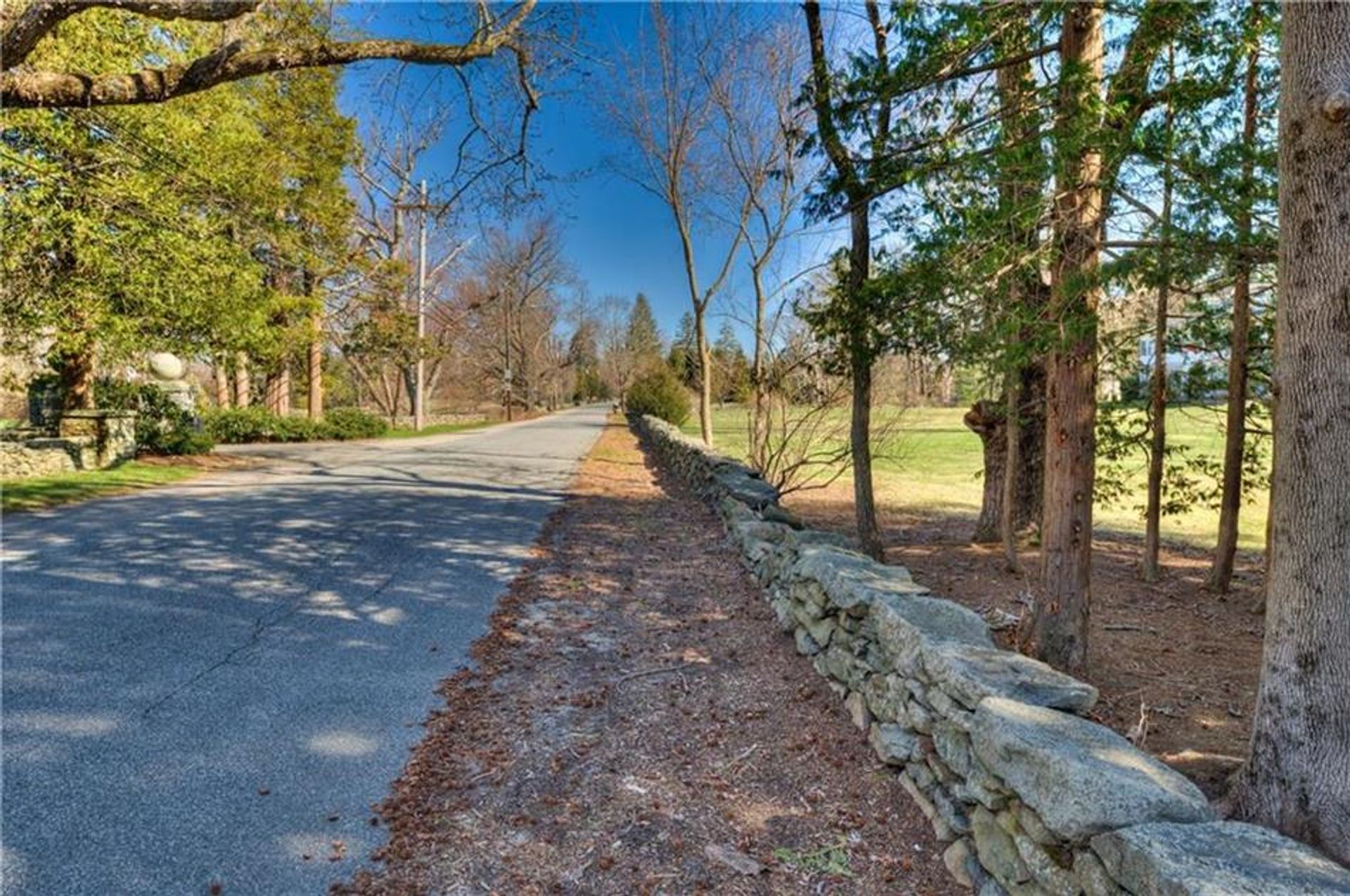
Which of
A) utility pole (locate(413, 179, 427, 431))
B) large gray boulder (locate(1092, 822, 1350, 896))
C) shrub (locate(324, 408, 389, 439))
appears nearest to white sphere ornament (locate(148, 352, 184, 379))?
shrub (locate(324, 408, 389, 439))

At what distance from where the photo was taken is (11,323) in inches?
415

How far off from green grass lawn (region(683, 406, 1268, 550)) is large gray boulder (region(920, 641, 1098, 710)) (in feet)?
15.8

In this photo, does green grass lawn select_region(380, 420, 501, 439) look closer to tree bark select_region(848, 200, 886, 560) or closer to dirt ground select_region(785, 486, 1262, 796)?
dirt ground select_region(785, 486, 1262, 796)

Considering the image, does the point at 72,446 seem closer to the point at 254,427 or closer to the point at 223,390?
the point at 254,427

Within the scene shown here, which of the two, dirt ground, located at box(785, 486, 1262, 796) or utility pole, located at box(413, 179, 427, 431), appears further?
utility pole, located at box(413, 179, 427, 431)

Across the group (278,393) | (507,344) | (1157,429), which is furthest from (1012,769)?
(507,344)

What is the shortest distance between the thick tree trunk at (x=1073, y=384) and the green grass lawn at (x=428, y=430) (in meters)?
22.4

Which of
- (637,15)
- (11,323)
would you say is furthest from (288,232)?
(637,15)

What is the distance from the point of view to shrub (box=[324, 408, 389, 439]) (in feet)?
68.8

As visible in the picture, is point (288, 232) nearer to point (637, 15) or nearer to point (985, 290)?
point (637, 15)

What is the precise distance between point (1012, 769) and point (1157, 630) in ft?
14.6

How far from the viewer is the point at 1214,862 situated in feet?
4.90

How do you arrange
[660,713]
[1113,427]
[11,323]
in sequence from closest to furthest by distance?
[660,713], [1113,427], [11,323]

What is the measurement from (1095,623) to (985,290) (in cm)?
307
